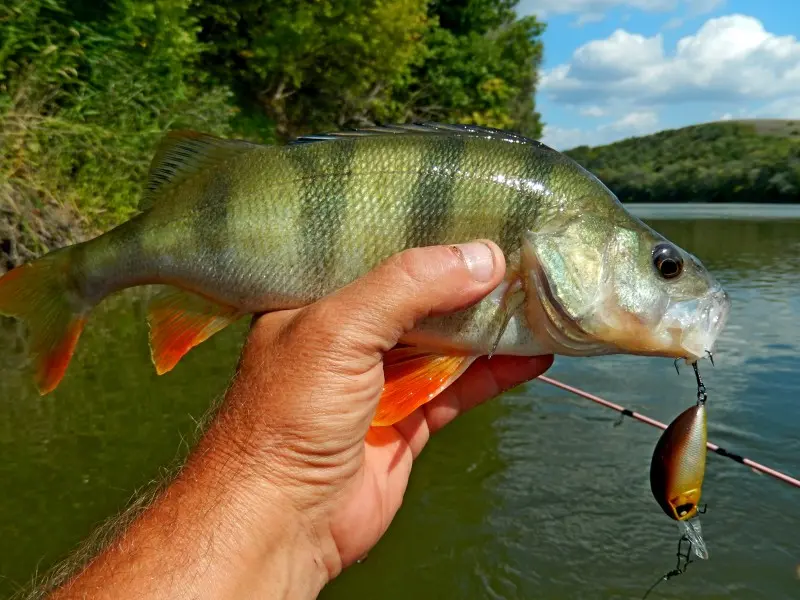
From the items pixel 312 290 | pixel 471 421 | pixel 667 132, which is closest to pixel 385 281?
pixel 312 290

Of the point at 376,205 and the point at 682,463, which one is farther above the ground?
the point at 376,205

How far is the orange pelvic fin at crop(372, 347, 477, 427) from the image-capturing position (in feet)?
7.36

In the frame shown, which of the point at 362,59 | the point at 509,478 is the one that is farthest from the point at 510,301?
the point at 362,59

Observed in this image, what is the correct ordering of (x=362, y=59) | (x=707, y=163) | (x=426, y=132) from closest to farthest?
(x=426, y=132)
(x=362, y=59)
(x=707, y=163)

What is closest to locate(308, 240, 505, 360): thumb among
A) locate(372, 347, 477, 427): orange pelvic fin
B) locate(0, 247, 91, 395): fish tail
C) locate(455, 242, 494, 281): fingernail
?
locate(455, 242, 494, 281): fingernail

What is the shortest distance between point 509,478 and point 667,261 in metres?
4.22

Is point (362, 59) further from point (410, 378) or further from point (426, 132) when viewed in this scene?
point (410, 378)

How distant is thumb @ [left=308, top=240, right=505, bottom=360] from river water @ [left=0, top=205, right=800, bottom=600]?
218cm

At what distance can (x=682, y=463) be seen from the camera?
2.65 m

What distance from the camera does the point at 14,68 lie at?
29.1ft

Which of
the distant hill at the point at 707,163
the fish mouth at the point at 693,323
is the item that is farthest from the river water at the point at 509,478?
the distant hill at the point at 707,163

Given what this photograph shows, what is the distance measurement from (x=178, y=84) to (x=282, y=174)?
11538 mm

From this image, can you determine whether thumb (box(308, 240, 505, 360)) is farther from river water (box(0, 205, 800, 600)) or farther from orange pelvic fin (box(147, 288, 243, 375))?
river water (box(0, 205, 800, 600))

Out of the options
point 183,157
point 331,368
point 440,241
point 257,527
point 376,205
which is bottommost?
point 257,527
